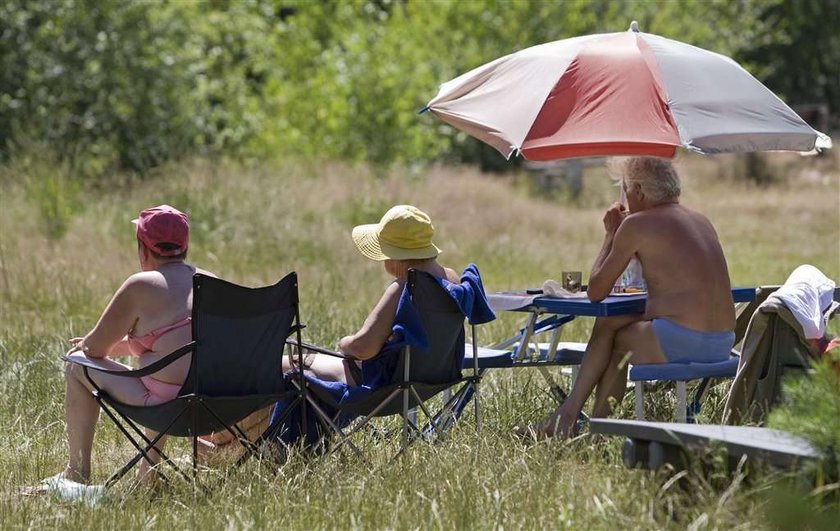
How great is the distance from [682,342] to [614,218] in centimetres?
70

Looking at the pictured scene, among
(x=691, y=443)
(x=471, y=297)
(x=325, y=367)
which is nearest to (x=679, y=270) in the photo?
(x=471, y=297)

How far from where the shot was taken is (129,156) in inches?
752

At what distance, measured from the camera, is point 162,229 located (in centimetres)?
541

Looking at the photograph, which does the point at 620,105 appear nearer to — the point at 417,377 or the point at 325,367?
the point at 417,377

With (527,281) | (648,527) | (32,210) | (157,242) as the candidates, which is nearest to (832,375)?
(648,527)

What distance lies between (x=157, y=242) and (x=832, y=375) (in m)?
2.71

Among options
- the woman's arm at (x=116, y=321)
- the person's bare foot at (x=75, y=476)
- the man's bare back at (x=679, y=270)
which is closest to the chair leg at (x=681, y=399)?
the man's bare back at (x=679, y=270)

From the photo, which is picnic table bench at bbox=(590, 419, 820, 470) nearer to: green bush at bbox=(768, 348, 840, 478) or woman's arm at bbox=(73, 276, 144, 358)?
green bush at bbox=(768, 348, 840, 478)

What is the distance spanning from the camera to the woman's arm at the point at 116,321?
5.28 m

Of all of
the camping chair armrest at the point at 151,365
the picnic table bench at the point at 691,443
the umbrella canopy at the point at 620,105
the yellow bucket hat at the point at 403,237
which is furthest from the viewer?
the umbrella canopy at the point at 620,105

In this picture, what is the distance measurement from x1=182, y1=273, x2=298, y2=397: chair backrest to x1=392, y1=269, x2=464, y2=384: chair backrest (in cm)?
48

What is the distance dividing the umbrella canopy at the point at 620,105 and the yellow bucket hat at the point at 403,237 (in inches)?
24.3

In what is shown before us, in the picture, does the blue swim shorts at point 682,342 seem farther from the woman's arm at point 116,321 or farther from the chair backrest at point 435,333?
the woman's arm at point 116,321

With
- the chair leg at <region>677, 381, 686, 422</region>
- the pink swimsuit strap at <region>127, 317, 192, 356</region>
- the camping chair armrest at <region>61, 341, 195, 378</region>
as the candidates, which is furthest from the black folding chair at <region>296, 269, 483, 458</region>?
the chair leg at <region>677, 381, 686, 422</region>
